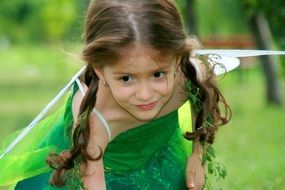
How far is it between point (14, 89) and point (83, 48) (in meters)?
15.0

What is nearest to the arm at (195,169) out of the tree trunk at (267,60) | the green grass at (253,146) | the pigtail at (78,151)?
the pigtail at (78,151)

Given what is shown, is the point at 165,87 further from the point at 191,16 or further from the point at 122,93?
the point at 191,16

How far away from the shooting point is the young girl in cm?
307

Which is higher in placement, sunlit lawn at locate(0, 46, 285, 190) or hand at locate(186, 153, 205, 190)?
sunlit lawn at locate(0, 46, 285, 190)

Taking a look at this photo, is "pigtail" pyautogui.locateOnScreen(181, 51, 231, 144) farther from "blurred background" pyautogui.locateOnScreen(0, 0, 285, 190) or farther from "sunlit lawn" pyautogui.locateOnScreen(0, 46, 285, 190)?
"sunlit lawn" pyautogui.locateOnScreen(0, 46, 285, 190)

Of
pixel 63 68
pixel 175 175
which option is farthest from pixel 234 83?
pixel 175 175

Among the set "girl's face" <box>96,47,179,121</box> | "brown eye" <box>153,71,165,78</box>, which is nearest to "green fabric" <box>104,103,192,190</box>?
"girl's face" <box>96,47,179,121</box>

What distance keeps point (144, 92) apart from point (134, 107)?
12cm

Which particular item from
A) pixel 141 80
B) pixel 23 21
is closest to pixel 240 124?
pixel 141 80

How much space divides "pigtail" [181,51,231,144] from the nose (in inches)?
14.9

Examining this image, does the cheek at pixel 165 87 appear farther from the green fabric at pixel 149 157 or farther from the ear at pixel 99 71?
the green fabric at pixel 149 157

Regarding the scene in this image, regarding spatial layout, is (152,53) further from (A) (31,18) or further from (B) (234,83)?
(A) (31,18)

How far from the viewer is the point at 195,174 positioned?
3600 mm

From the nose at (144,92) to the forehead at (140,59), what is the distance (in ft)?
0.24
